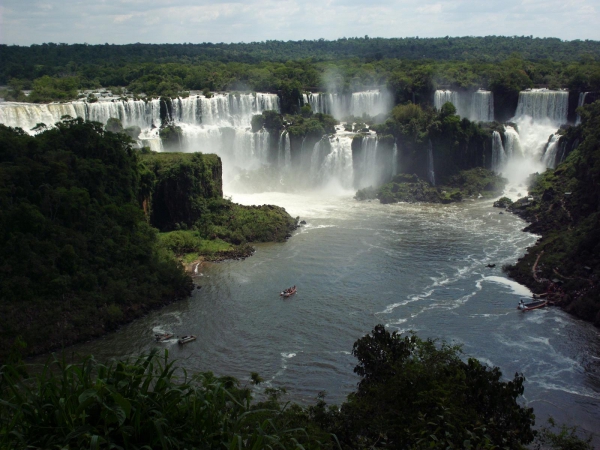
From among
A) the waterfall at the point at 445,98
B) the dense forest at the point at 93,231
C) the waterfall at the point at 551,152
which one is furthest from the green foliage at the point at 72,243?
the waterfall at the point at 445,98

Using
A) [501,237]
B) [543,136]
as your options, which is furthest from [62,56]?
[501,237]

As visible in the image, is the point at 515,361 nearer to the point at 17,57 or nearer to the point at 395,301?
the point at 395,301

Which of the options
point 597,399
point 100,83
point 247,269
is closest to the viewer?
point 597,399

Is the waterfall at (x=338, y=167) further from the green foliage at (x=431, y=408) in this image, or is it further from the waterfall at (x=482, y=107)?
the green foliage at (x=431, y=408)

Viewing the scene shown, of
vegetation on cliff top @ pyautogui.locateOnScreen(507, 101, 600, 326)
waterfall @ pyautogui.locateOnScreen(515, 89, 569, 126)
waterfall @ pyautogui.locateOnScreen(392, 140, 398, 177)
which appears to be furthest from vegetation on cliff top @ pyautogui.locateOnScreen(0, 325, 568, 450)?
waterfall @ pyautogui.locateOnScreen(515, 89, 569, 126)

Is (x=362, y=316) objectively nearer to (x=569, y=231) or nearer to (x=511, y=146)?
(x=569, y=231)

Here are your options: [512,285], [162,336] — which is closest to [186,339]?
[162,336]
